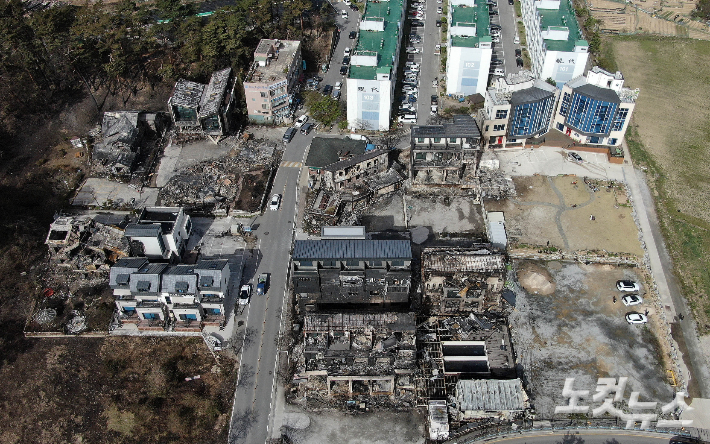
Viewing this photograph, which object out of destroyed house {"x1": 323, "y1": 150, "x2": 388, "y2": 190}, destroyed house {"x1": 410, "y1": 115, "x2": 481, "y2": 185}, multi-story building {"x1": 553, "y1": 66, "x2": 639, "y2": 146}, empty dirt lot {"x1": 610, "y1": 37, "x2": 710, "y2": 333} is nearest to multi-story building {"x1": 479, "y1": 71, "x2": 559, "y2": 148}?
multi-story building {"x1": 553, "y1": 66, "x2": 639, "y2": 146}

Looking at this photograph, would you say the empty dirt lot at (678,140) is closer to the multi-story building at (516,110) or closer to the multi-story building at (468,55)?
the multi-story building at (516,110)

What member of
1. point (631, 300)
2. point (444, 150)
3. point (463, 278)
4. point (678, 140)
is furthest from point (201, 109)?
point (678, 140)

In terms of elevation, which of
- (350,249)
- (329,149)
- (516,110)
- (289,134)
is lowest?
(289,134)

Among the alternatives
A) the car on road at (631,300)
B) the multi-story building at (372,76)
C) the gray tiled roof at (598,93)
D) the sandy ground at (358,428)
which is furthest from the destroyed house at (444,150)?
the sandy ground at (358,428)

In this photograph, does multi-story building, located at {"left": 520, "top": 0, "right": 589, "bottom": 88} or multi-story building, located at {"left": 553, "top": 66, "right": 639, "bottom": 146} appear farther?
multi-story building, located at {"left": 520, "top": 0, "right": 589, "bottom": 88}

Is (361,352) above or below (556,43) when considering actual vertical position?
below

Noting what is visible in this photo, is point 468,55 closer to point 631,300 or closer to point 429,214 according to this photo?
point 429,214

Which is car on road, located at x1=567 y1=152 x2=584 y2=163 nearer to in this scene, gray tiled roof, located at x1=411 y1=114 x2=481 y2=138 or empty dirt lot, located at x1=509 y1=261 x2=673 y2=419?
gray tiled roof, located at x1=411 y1=114 x2=481 y2=138
